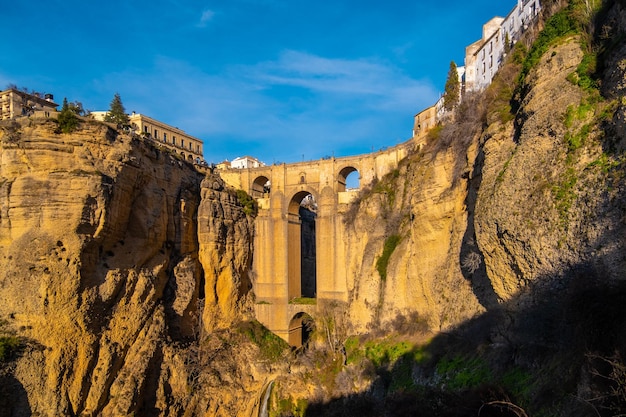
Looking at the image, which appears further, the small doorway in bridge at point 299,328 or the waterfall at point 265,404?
the small doorway in bridge at point 299,328

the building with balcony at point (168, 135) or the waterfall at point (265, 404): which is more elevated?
the building with balcony at point (168, 135)

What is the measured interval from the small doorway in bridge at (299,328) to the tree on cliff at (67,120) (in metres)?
17.3

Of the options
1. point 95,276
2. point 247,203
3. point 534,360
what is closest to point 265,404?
point 95,276

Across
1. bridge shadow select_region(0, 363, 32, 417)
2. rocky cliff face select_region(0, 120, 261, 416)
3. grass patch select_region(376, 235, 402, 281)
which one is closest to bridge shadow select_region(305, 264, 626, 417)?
grass patch select_region(376, 235, 402, 281)

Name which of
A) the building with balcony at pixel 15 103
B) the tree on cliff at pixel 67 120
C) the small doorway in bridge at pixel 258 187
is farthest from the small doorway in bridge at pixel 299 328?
the building with balcony at pixel 15 103

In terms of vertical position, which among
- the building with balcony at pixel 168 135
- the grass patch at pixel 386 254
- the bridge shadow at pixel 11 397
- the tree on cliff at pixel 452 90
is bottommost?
the bridge shadow at pixel 11 397

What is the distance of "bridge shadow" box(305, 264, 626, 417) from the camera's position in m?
8.70

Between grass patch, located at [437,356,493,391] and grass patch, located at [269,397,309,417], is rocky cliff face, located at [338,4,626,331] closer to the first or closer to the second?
grass patch, located at [437,356,493,391]

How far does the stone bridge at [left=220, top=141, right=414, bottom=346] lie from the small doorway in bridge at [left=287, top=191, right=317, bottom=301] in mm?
70

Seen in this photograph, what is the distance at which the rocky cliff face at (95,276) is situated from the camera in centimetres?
1953

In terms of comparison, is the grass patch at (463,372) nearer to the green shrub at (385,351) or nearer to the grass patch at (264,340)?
the green shrub at (385,351)

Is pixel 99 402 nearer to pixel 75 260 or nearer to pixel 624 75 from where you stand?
pixel 75 260

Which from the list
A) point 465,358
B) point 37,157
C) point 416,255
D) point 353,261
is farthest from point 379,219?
point 37,157

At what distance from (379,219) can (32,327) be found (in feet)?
57.9
